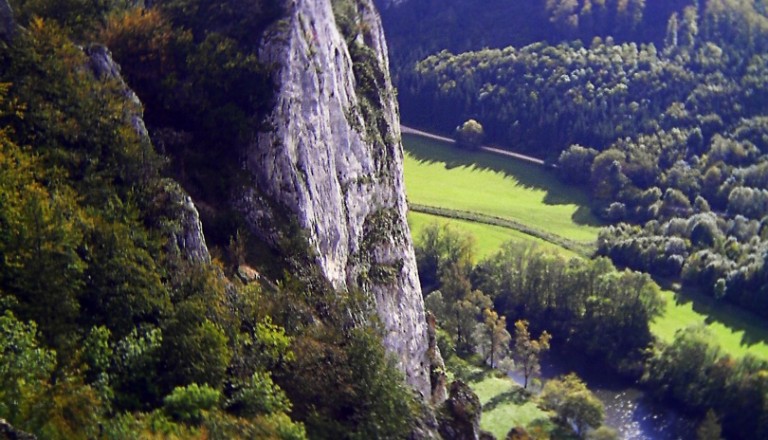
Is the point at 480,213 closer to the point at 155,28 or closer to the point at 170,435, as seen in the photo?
the point at 155,28

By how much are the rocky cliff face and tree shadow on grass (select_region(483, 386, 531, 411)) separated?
31125 millimetres

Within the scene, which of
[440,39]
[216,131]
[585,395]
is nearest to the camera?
[216,131]

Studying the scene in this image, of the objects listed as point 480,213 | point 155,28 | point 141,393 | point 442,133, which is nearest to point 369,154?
point 155,28

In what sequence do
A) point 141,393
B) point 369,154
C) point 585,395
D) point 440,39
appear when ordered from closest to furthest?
point 141,393, point 369,154, point 585,395, point 440,39

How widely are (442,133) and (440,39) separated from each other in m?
26.0

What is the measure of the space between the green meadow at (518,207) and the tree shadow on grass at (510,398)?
18153mm

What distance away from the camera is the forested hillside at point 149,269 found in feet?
88.5

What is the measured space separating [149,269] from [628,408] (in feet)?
205

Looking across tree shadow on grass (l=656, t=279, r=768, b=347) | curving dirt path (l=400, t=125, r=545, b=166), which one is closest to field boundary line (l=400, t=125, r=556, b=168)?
curving dirt path (l=400, t=125, r=545, b=166)

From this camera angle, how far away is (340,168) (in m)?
45.4

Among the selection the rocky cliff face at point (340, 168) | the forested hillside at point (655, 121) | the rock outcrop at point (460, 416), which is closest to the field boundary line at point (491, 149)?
the forested hillside at point (655, 121)

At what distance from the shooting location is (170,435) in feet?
83.1

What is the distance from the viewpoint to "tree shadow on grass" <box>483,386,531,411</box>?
255ft

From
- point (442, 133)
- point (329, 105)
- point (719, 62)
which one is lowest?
point (442, 133)
